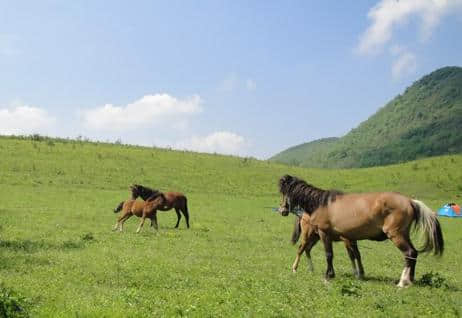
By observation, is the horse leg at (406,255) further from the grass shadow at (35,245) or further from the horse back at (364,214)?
the grass shadow at (35,245)

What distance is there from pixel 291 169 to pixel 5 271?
50578 mm

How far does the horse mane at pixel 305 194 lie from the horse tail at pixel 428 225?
2.07 metres

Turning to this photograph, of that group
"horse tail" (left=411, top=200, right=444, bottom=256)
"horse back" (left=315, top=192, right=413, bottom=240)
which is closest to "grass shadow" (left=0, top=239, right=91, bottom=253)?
"horse back" (left=315, top=192, right=413, bottom=240)

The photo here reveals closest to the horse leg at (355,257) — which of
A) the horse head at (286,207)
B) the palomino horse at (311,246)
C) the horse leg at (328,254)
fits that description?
the palomino horse at (311,246)

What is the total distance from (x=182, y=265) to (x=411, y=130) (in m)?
127

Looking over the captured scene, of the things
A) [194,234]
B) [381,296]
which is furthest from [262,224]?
[381,296]

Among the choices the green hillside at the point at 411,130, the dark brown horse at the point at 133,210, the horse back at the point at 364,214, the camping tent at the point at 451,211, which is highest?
the green hillside at the point at 411,130

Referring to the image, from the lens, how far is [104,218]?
25875 mm

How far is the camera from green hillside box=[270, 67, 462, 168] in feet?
390

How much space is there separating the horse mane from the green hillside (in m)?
105

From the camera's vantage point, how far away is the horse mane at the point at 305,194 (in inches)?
545

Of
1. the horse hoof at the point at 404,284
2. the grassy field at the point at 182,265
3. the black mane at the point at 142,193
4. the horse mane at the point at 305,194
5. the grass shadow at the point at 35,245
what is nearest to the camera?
the grassy field at the point at 182,265

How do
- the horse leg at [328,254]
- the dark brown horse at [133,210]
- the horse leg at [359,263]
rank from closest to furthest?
the horse leg at [328,254] → the horse leg at [359,263] → the dark brown horse at [133,210]

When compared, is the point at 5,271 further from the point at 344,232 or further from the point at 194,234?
the point at 194,234
